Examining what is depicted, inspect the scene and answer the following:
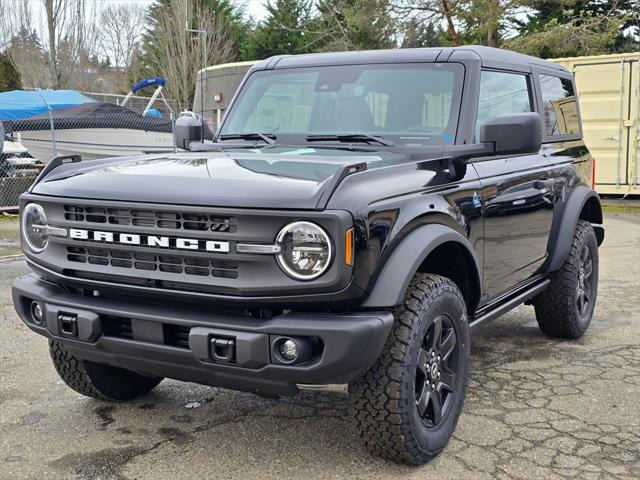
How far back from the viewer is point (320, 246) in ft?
9.03

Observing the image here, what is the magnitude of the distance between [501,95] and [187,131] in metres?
1.93

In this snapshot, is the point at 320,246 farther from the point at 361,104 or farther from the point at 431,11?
the point at 431,11

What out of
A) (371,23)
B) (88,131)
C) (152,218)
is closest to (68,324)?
(152,218)

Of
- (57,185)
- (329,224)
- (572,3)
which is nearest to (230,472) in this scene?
(329,224)

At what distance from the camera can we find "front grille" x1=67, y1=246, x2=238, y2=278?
2.88 m

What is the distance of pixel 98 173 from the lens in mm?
3303

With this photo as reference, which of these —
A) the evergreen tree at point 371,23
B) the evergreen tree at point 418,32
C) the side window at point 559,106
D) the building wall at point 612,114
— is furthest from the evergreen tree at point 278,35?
the side window at point 559,106

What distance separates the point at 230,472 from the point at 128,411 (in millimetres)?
984

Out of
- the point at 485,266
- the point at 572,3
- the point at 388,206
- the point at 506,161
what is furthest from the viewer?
the point at 572,3

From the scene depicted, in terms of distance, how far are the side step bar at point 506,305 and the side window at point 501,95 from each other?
96 cm

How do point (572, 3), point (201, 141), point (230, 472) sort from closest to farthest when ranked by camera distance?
point (230, 472) < point (201, 141) < point (572, 3)

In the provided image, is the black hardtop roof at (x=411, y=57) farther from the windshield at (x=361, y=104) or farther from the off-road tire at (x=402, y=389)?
the off-road tire at (x=402, y=389)

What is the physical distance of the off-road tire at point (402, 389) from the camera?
3002 mm

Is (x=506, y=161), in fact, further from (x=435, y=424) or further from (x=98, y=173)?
(x=98, y=173)
